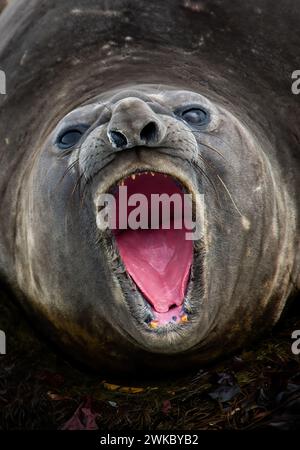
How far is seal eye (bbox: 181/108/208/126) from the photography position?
587 cm

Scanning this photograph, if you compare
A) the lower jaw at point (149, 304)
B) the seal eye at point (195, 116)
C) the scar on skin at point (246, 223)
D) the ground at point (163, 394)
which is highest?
the seal eye at point (195, 116)

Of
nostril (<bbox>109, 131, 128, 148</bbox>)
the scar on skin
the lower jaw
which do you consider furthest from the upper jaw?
the scar on skin

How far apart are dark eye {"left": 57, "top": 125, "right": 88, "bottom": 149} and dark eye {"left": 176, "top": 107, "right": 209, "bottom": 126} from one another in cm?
54

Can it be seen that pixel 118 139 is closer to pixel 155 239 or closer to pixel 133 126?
pixel 133 126

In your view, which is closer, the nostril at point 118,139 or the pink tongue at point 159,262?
the nostril at point 118,139

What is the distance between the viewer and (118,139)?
522 cm

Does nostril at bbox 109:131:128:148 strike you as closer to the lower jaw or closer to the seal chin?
the seal chin

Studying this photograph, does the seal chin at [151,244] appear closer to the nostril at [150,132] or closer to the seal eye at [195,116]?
the nostril at [150,132]

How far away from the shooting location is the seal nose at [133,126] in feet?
17.0

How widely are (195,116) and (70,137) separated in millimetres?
704

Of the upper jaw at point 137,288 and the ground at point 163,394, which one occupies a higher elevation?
the upper jaw at point 137,288

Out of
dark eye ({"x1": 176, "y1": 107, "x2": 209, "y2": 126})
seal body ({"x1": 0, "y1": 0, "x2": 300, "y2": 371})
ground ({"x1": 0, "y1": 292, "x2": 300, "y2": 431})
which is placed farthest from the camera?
dark eye ({"x1": 176, "y1": 107, "x2": 209, "y2": 126})

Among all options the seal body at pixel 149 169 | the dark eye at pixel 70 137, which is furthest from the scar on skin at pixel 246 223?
the dark eye at pixel 70 137

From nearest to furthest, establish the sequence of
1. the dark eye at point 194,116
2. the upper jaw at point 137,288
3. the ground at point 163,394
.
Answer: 1. the upper jaw at point 137,288
2. the ground at point 163,394
3. the dark eye at point 194,116
